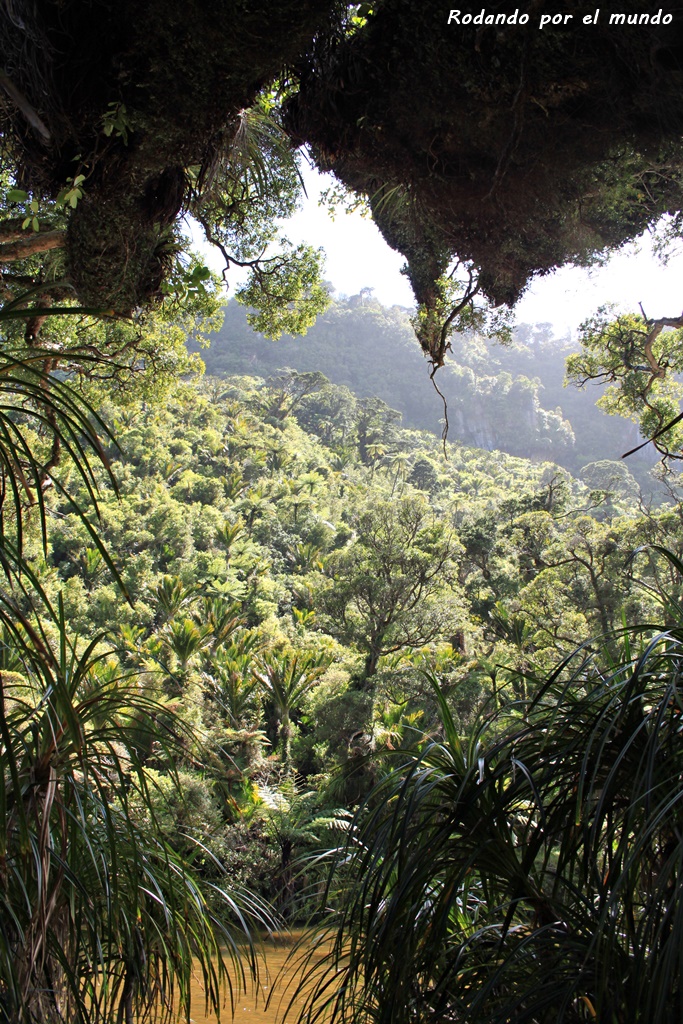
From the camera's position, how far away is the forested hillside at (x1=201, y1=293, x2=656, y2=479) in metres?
57.3

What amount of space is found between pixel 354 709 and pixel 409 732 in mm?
1074

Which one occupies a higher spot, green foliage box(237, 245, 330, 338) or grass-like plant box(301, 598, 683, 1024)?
green foliage box(237, 245, 330, 338)

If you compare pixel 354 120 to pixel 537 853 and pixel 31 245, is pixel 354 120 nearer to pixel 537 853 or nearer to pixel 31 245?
pixel 31 245

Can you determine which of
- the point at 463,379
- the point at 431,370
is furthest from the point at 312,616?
the point at 463,379

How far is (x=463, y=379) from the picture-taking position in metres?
64.5

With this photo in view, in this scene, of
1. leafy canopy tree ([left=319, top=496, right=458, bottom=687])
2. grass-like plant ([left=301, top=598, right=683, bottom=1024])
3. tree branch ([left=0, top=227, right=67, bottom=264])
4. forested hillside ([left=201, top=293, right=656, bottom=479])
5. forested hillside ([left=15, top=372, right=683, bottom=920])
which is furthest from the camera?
forested hillside ([left=201, top=293, right=656, bottom=479])

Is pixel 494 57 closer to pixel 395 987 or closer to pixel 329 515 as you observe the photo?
pixel 395 987


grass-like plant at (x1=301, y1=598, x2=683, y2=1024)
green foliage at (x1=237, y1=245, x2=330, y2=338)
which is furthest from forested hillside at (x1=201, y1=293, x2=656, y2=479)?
grass-like plant at (x1=301, y1=598, x2=683, y2=1024)

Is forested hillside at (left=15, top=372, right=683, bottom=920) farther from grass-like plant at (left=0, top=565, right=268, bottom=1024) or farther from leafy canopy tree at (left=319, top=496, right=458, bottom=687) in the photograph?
grass-like plant at (left=0, top=565, right=268, bottom=1024)

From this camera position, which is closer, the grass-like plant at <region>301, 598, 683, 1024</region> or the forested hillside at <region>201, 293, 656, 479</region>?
the grass-like plant at <region>301, 598, 683, 1024</region>

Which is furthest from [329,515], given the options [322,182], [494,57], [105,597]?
[494,57]

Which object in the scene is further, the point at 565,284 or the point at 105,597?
the point at 105,597

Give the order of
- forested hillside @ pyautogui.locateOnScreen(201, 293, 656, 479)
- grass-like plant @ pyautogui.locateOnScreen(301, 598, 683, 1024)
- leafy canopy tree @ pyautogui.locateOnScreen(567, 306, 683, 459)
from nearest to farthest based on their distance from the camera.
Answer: grass-like plant @ pyautogui.locateOnScreen(301, 598, 683, 1024) → leafy canopy tree @ pyautogui.locateOnScreen(567, 306, 683, 459) → forested hillside @ pyautogui.locateOnScreen(201, 293, 656, 479)

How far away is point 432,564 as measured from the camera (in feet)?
43.6
